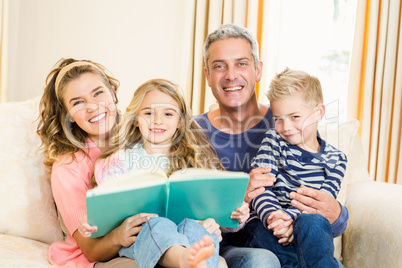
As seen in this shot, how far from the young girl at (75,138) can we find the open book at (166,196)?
0.61 feet

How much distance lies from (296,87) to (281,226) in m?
0.53

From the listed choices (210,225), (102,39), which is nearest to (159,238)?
(210,225)

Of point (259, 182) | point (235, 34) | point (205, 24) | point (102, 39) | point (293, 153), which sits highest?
point (205, 24)

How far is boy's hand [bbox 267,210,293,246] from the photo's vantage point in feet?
4.43

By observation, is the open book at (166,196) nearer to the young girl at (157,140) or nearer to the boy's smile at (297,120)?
the young girl at (157,140)

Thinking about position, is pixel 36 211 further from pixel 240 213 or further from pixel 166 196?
pixel 240 213

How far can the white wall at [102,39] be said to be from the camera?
3.16 meters

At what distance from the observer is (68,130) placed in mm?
1522

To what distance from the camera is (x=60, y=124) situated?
154 cm

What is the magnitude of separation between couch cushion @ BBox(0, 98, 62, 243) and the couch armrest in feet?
3.92

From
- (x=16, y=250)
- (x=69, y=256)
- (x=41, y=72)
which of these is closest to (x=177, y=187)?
(x=69, y=256)

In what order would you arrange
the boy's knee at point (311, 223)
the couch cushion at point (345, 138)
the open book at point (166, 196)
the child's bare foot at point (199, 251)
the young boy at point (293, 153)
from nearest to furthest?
the child's bare foot at point (199, 251), the open book at point (166, 196), the boy's knee at point (311, 223), the young boy at point (293, 153), the couch cushion at point (345, 138)

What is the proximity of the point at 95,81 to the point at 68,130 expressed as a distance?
0.21 m

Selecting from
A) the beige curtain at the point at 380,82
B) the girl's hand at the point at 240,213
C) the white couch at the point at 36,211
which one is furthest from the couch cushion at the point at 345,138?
the beige curtain at the point at 380,82
